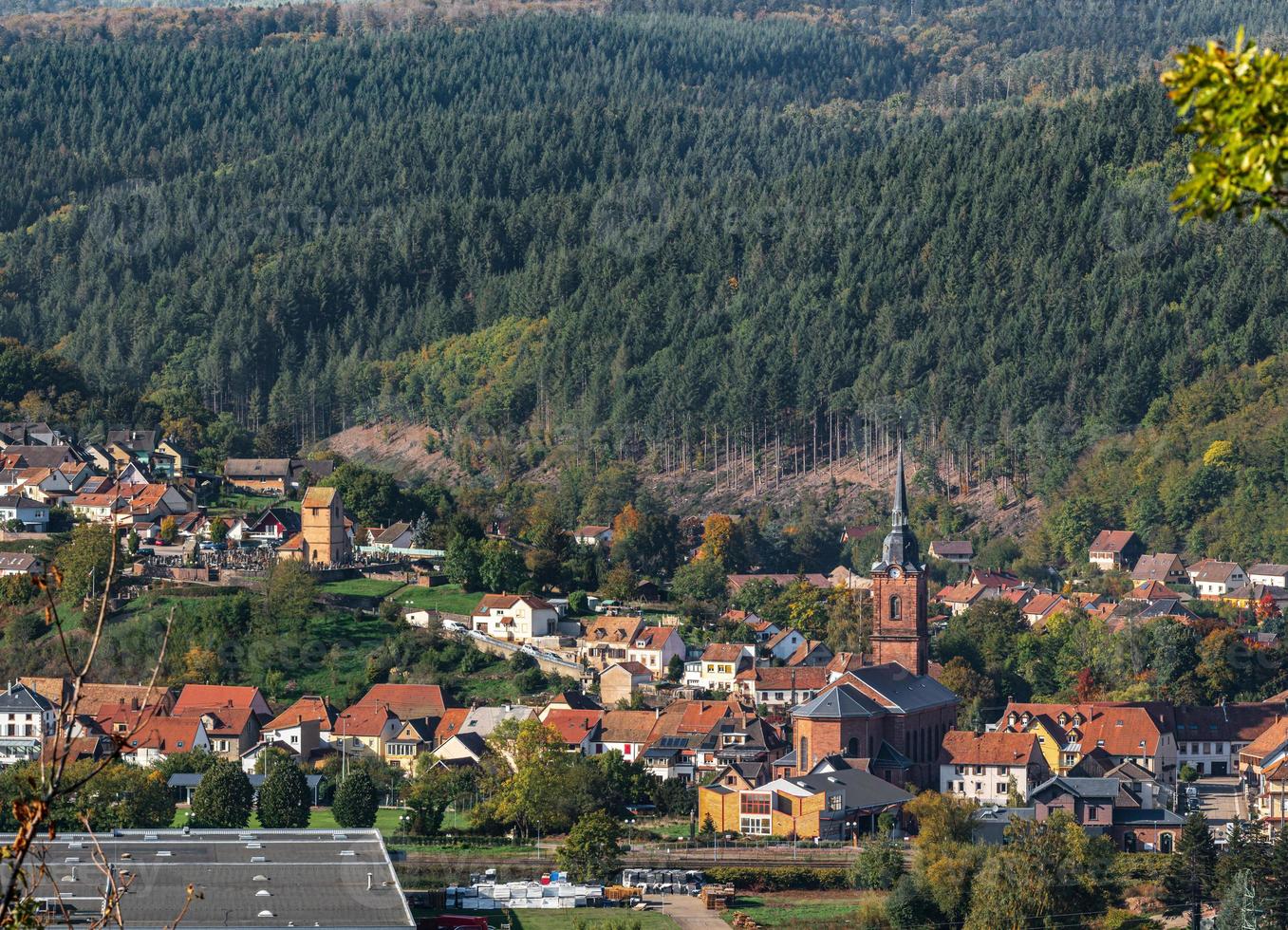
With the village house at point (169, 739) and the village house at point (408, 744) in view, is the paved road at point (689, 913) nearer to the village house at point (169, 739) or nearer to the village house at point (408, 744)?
the village house at point (408, 744)

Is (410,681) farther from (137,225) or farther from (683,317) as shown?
(137,225)

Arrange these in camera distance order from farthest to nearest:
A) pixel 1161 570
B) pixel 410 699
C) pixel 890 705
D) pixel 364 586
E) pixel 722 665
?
pixel 1161 570 → pixel 364 586 → pixel 722 665 → pixel 410 699 → pixel 890 705

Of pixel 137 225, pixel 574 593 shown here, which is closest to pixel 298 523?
pixel 574 593

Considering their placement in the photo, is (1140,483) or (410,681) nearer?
(410,681)

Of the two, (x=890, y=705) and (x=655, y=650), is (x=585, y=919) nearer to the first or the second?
(x=890, y=705)

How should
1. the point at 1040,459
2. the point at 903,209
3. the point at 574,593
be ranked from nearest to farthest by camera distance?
the point at 574,593, the point at 1040,459, the point at 903,209

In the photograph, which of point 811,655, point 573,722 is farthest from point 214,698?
point 811,655
